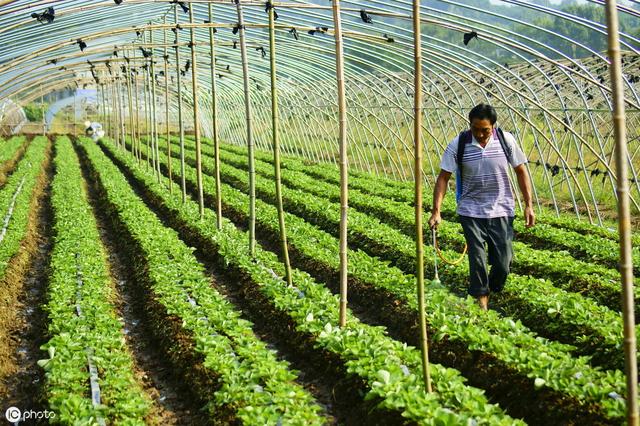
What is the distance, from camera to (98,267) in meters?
11.1

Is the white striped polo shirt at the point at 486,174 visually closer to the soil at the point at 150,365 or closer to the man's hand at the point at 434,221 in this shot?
the man's hand at the point at 434,221

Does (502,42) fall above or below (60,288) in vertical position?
above

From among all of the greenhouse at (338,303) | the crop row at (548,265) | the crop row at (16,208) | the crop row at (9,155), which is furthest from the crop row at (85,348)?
the crop row at (9,155)

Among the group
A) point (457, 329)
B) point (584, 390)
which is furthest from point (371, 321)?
point (584, 390)

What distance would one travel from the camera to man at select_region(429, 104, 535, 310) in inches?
315

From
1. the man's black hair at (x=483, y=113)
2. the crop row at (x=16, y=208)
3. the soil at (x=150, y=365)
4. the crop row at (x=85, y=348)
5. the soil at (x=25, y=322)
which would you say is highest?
the man's black hair at (x=483, y=113)

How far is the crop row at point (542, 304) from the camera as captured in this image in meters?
7.13

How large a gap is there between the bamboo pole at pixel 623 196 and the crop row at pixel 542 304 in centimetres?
279

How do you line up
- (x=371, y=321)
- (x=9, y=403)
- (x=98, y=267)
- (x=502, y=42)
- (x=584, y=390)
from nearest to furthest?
(x=584, y=390), (x=9, y=403), (x=371, y=321), (x=98, y=267), (x=502, y=42)

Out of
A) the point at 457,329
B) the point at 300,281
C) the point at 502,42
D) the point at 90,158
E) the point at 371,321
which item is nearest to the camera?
the point at 457,329

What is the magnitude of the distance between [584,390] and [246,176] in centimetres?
1861

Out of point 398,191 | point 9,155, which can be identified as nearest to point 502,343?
point 398,191

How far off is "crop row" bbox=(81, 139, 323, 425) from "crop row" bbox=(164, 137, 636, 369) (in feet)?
8.79

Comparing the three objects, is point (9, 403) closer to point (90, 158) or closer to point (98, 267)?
point (98, 267)
